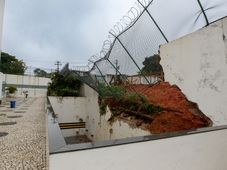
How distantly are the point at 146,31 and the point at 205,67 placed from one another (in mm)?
1909

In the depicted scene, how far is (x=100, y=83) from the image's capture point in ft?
25.7

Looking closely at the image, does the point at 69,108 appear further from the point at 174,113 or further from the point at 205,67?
the point at 205,67

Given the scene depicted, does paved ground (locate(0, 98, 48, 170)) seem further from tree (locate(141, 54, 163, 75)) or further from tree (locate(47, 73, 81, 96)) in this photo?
tree (locate(47, 73, 81, 96))

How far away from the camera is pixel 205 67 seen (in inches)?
128

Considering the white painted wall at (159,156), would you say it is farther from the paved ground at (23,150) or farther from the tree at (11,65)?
the tree at (11,65)

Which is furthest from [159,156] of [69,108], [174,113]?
[69,108]

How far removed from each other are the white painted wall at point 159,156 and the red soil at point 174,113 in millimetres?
1157

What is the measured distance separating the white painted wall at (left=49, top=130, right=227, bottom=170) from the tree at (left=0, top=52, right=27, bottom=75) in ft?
85.4

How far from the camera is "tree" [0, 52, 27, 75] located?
24484mm

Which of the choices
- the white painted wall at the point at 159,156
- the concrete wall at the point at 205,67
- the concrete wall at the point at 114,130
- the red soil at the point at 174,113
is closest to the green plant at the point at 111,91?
the concrete wall at the point at 114,130

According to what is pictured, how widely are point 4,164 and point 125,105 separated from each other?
3892 millimetres

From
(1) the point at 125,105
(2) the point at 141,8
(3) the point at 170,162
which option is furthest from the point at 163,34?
(3) the point at 170,162

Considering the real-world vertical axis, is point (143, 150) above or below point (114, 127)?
above

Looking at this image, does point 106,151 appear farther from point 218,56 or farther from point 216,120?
point 218,56
